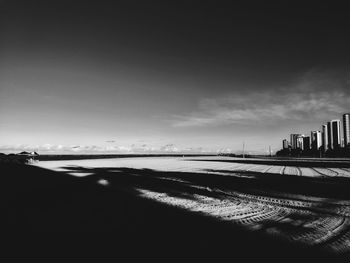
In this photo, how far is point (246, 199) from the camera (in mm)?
8133

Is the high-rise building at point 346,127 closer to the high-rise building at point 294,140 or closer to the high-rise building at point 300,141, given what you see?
the high-rise building at point 300,141

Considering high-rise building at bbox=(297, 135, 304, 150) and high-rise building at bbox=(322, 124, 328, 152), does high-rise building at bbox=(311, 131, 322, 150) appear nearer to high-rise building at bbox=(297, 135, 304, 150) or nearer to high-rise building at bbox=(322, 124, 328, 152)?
high-rise building at bbox=(322, 124, 328, 152)

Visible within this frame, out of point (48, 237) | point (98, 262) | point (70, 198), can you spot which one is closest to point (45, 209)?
point (70, 198)

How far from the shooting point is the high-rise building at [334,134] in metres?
104

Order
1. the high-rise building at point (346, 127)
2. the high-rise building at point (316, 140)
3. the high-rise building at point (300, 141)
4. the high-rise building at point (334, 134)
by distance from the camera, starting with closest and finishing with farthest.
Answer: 1. the high-rise building at point (346, 127)
2. the high-rise building at point (334, 134)
3. the high-rise building at point (316, 140)
4. the high-rise building at point (300, 141)

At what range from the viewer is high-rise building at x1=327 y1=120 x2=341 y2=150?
10428cm

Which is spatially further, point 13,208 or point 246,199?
point 246,199

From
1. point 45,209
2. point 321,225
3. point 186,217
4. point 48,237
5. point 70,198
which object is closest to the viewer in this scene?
point 48,237

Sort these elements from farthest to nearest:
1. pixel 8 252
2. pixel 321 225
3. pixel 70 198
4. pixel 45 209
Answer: pixel 70 198 → pixel 45 209 → pixel 321 225 → pixel 8 252

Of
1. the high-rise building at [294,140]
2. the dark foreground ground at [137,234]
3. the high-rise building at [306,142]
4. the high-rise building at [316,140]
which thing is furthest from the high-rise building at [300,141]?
the dark foreground ground at [137,234]

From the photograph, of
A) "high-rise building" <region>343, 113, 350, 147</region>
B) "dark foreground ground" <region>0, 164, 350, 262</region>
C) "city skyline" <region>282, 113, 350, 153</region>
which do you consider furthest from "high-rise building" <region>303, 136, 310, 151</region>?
"dark foreground ground" <region>0, 164, 350, 262</region>

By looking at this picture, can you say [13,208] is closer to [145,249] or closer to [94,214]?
[94,214]

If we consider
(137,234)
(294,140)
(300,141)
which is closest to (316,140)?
(300,141)

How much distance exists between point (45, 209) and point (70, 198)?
5.06 feet
